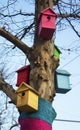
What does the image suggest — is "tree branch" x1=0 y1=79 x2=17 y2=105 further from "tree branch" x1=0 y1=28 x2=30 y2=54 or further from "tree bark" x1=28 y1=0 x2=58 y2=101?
"tree branch" x1=0 y1=28 x2=30 y2=54

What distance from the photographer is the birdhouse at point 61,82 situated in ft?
13.9

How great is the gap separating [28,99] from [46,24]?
925mm

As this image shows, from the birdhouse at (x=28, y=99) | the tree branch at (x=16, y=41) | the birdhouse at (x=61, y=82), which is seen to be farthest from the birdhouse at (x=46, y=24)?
the birdhouse at (x=28, y=99)

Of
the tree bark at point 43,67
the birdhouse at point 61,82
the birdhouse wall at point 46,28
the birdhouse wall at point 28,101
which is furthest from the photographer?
the birdhouse at point 61,82

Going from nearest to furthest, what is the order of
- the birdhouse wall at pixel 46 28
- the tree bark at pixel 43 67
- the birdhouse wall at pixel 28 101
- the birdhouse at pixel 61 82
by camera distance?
1. the birdhouse wall at pixel 28 101
2. the tree bark at pixel 43 67
3. the birdhouse wall at pixel 46 28
4. the birdhouse at pixel 61 82

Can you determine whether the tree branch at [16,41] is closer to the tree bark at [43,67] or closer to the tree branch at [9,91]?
the tree bark at [43,67]

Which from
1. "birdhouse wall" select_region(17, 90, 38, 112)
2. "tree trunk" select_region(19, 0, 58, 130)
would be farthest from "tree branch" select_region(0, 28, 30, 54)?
"birdhouse wall" select_region(17, 90, 38, 112)

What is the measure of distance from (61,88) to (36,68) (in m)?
0.50

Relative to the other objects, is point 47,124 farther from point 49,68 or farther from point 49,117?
point 49,68

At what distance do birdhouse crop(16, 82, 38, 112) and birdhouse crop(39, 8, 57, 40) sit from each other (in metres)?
0.67

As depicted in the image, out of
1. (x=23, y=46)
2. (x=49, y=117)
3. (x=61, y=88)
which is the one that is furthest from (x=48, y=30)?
(x=49, y=117)

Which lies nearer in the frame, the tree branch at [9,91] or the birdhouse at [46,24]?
the tree branch at [9,91]

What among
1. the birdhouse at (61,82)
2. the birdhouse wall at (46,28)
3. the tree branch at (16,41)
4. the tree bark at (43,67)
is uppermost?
the birdhouse wall at (46,28)

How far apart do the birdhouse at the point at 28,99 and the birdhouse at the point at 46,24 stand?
0.67 m
